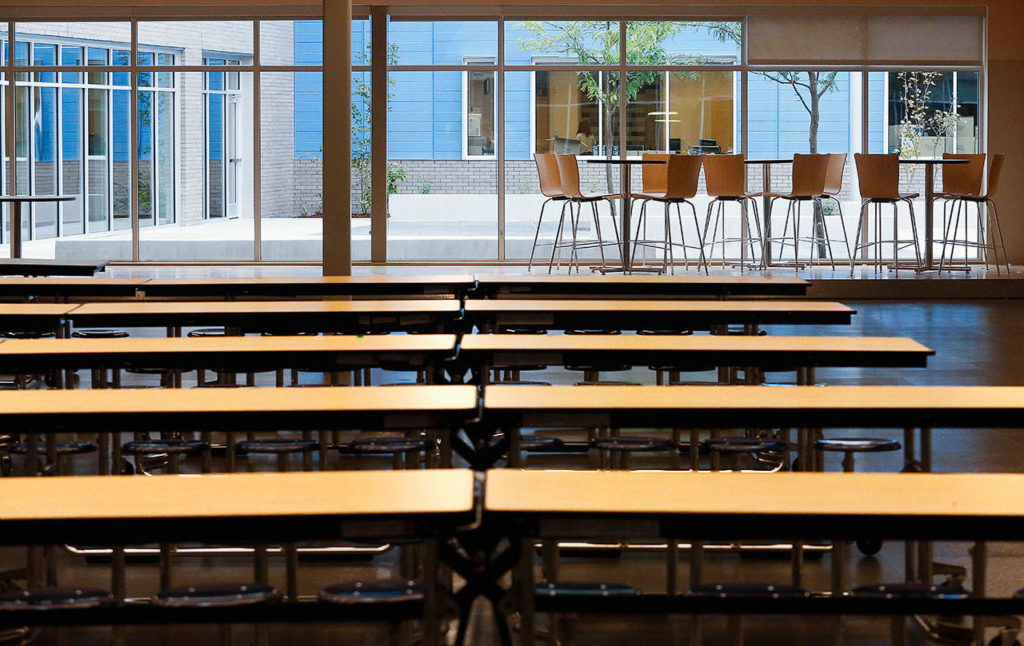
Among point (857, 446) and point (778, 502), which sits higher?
point (778, 502)

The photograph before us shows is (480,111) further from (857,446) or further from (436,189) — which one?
(857,446)

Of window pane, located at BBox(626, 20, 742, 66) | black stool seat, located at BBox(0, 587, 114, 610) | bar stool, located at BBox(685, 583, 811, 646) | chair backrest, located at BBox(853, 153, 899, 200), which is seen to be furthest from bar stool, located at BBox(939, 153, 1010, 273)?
black stool seat, located at BBox(0, 587, 114, 610)

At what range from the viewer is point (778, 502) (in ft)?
7.03

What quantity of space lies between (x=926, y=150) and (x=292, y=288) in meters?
9.53

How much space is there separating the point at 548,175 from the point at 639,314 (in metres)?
6.43

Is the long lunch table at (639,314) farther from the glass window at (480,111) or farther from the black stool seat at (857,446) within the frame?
the glass window at (480,111)

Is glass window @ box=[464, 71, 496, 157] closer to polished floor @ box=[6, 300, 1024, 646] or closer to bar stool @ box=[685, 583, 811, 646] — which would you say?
polished floor @ box=[6, 300, 1024, 646]

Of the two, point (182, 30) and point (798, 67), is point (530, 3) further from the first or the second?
point (182, 30)

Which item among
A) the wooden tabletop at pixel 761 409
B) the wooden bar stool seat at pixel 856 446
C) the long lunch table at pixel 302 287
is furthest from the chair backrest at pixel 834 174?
the wooden tabletop at pixel 761 409

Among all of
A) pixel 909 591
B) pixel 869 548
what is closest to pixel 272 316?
pixel 869 548

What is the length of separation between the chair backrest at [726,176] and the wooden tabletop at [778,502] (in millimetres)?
8910

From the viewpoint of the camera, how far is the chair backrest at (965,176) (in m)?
11.5

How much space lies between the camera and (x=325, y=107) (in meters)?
7.81

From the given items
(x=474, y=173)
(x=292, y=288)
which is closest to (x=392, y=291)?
(x=292, y=288)
